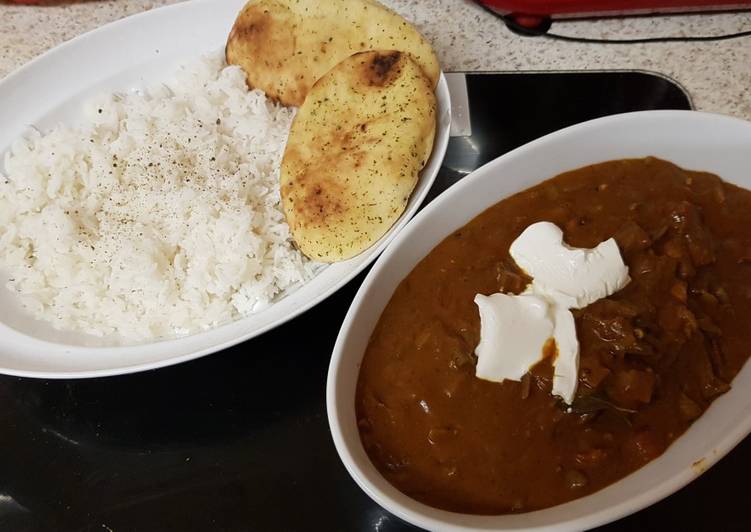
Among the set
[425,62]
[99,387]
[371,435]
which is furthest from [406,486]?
[425,62]

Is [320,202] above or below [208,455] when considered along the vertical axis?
above

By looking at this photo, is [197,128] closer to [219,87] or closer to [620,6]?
[219,87]

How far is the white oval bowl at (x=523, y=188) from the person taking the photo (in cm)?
111

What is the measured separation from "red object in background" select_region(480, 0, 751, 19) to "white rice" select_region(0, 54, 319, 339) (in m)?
0.85

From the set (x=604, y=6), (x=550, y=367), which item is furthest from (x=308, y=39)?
(x=550, y=367)

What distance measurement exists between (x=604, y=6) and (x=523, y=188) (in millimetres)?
936

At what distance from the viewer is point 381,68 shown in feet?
5.23

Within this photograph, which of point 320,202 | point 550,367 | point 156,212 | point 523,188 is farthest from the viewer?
point 156,212

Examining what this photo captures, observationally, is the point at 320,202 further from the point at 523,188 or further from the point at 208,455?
the point at 208,455

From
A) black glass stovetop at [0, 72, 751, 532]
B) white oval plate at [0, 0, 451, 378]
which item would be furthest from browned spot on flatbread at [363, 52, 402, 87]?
black glass stovetop at [0, 72, 751, 532]

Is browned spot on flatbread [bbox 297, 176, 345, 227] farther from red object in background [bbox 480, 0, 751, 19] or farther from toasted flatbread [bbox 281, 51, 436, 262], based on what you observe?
red object in background [bbox 480, 0, 751, 19]

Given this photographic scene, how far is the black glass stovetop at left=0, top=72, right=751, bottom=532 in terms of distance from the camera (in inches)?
56.1

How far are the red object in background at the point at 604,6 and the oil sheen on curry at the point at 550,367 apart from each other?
898 millimetres

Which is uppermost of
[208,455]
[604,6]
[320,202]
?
[604,6]
